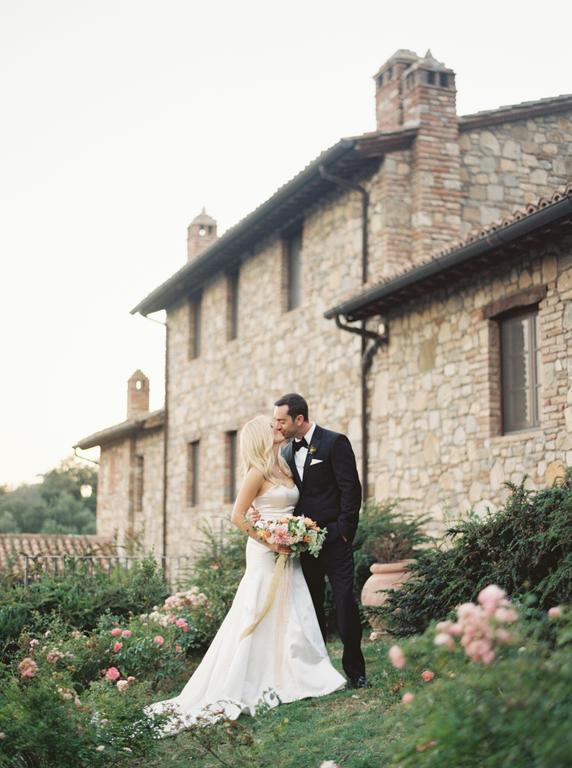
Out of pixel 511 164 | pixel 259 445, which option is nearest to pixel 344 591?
pixel 259 445

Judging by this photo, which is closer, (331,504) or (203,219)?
(331,504)

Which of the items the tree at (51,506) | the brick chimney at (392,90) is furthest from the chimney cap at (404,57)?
the tree at (51,506)

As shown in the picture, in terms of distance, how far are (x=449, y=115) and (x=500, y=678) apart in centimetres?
1210

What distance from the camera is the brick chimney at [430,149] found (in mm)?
13500

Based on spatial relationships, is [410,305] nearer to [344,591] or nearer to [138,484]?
[344,591]

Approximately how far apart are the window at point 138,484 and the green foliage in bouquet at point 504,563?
1717 centimetres

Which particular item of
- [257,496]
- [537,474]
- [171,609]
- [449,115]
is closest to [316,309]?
[449,115]

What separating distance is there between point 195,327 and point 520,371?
1157 cm

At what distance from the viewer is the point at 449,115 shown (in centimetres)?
1386

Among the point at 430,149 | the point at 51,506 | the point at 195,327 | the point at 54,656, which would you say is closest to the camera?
the point at 54,656

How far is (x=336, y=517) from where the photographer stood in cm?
640

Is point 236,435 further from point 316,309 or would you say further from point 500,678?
point 500,678

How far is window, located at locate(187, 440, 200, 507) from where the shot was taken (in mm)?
20703

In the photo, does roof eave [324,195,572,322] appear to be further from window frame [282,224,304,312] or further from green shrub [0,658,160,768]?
green shrub [0,658,160,768]
